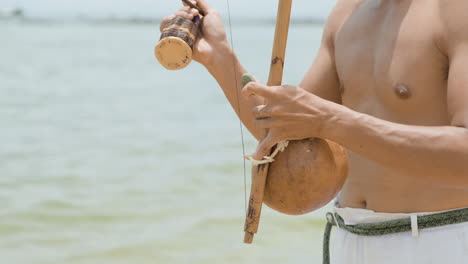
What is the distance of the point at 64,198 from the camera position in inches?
304

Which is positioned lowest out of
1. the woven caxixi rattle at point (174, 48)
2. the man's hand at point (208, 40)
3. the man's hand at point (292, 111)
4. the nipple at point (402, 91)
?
the man's hand at point (292, 111)

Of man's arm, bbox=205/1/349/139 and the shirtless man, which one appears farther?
man's arm, bbox=205/1/349/139

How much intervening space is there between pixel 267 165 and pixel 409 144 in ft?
1.08

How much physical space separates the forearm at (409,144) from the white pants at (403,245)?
0.23 meters

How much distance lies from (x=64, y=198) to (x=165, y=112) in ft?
20.0

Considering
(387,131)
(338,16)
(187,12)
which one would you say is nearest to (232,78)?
(187,12)

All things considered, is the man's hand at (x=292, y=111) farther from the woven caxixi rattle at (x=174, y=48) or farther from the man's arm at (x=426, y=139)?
the woven caxixi rattle at (x=174, y=48)

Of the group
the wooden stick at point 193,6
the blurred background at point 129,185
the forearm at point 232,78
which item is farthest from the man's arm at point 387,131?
the blurred background at point 129,185

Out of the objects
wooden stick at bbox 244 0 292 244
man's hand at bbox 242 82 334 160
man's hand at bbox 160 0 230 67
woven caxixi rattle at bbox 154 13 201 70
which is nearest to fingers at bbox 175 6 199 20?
man's hand at bbox 160 0 230 67

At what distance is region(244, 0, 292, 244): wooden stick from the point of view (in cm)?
200

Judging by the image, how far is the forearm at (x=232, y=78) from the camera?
2361 mm

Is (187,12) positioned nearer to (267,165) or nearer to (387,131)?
(267,165)

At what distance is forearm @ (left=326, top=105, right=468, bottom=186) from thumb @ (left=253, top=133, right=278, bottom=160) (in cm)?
13

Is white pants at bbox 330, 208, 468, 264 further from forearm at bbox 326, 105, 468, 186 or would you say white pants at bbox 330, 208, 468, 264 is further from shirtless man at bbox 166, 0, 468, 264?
forearm at bbox 326, 105, 468, 186
